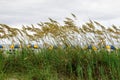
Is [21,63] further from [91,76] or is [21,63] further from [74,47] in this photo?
[91,76]

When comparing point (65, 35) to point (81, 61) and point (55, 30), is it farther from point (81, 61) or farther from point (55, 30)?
point (81, 61)

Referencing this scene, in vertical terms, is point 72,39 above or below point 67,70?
above

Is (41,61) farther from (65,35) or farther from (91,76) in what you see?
(91,76)

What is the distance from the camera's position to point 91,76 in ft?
21.2

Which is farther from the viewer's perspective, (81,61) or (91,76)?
(81,61)

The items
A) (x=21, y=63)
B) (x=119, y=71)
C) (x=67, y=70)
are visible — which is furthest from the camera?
(x=21, y=63)

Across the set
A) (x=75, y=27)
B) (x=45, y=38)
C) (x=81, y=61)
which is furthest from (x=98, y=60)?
(x=45, y=38)

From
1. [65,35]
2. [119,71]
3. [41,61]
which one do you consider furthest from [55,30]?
[119,71]

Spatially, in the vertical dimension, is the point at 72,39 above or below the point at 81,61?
above

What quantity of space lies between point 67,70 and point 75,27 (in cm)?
92

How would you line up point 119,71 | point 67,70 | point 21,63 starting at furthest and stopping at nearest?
point 21,63
point 67,70
point 119,71

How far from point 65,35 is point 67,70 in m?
0.83

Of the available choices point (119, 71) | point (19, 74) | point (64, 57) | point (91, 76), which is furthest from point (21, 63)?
point (119, 71)

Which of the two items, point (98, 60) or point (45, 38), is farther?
point (45, 38)
